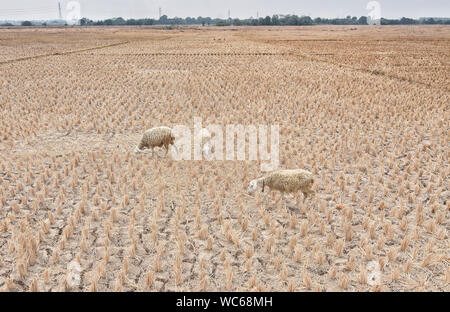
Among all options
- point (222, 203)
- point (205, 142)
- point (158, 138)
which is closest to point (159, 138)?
point (158, 138)

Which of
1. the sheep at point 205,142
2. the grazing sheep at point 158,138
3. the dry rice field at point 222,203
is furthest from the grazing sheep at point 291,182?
the grazing sheep at point 158,138

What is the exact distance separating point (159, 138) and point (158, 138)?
2cm

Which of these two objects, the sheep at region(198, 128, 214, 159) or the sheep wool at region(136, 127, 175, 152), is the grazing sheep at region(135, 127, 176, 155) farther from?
the sheep at region(198, 128, 214, 159)

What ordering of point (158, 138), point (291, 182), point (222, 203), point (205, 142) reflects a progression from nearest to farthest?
point (291, 182) < point (222, 203) < point (158, 138) < point (205, 142)

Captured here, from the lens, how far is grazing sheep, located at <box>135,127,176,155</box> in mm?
8484

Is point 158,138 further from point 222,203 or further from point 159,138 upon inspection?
point 222,203

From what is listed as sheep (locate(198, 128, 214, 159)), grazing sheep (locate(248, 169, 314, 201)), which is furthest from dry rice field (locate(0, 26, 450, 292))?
sheep (locate(198, 128, 214, 159))

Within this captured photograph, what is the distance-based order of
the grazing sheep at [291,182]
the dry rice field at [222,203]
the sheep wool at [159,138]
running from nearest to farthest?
the dry rice field at [222,203] < the grazing sheep at [291,182] < the sheep wool at [159,138]

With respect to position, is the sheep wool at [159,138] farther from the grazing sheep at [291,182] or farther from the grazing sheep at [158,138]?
the grazing sheep at [291,182]

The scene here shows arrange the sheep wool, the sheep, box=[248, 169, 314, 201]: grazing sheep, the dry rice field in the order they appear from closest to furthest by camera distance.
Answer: the dry rice field
box=[248, 169, 314, 201]: grazing sheep
the sheep wool
the sheep

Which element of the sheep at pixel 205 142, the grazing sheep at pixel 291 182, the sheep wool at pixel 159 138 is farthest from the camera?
the sheep at pixel 205 142

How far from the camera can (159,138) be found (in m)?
8.49

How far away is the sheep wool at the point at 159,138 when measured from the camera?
8.48 metres

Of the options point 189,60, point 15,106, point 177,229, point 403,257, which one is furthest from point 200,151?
point 189,60
